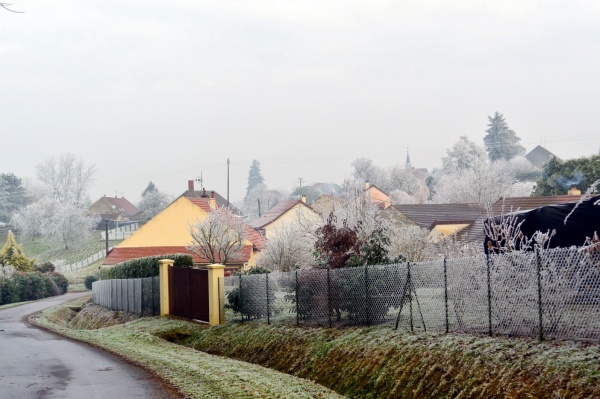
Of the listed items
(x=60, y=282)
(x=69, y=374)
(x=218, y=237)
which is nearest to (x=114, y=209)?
(x=60, y=282)

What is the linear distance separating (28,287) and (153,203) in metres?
71.6

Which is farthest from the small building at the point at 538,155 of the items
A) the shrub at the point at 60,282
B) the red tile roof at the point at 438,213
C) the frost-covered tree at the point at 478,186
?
the shrub at the point at 60,282

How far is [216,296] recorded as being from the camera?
24219 millimetres

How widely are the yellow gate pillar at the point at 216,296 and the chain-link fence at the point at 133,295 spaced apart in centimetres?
600

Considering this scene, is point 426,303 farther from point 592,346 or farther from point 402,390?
point 592,346

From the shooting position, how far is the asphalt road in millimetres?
12945

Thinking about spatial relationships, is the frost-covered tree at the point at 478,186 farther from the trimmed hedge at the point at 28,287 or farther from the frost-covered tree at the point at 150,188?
the frost-covered tree at the point at 150,188

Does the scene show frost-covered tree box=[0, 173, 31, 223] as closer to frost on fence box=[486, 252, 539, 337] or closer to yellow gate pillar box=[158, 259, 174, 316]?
yellow gate pillar box=[158, 259, 174, 316]

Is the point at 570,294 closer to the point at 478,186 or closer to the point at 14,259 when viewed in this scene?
the point at 14,259

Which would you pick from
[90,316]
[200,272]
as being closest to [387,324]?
[200,272]

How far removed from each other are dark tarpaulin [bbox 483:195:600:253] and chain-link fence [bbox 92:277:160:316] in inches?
556

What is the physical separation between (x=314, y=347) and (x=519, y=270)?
5.66 m

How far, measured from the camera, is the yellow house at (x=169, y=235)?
54969 mm

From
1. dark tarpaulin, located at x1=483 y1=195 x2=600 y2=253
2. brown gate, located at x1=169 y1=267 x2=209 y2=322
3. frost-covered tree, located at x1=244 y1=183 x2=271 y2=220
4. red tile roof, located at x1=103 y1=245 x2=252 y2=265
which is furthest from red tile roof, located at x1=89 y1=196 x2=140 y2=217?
dark tarpaulin, located at x1=483 y1=195 x2=600 y2=253
